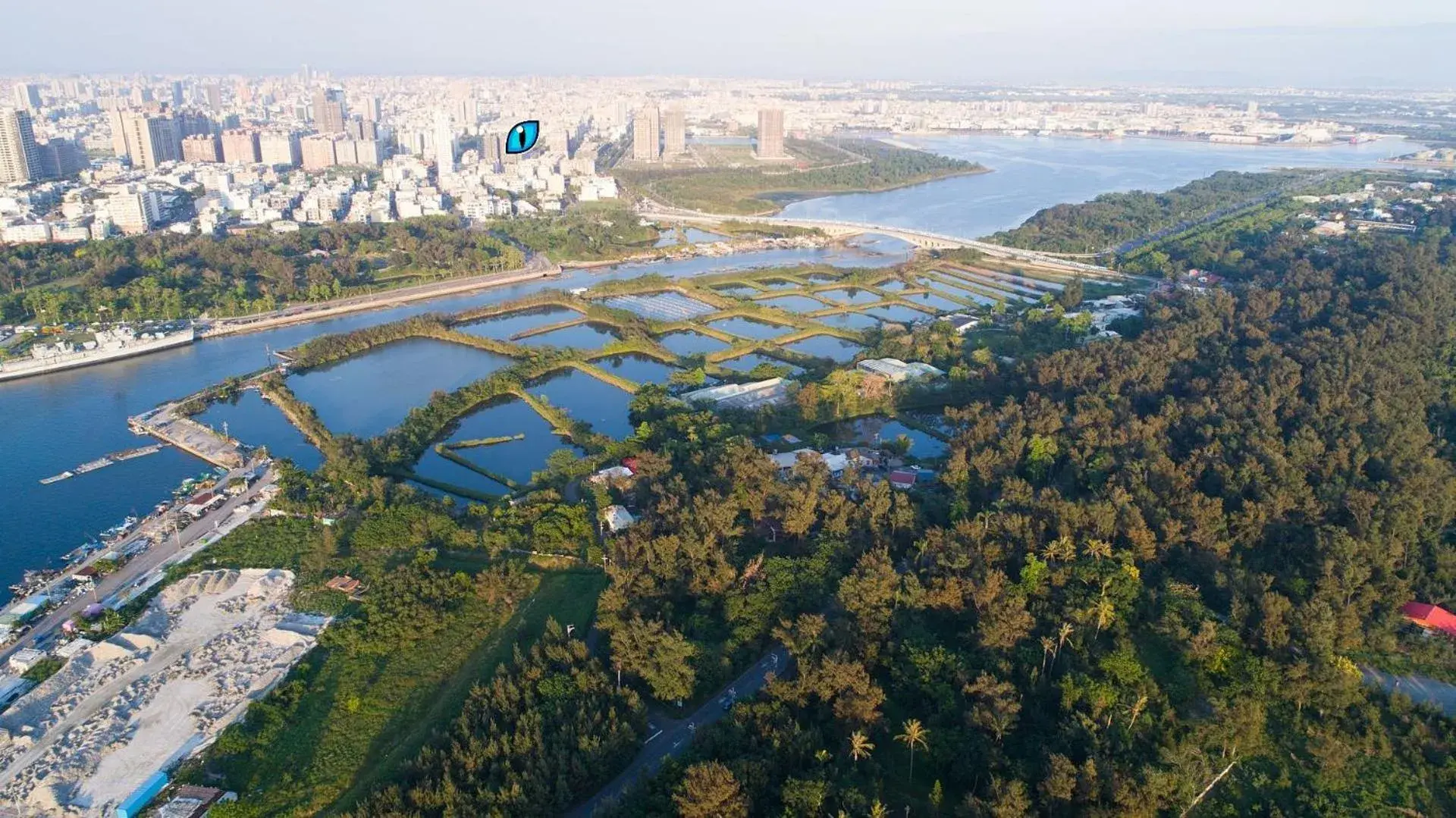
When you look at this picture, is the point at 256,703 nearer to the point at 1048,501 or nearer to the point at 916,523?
the point at 916,523

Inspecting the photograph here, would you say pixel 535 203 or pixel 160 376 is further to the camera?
pixel 535 203

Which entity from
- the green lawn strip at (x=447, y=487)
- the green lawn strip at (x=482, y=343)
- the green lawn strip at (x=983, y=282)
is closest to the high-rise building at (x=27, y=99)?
the green lawn strip at (x=482, y=343)

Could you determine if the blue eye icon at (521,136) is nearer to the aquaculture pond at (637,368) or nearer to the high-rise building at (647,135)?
the aquaculture pond at (637,368)

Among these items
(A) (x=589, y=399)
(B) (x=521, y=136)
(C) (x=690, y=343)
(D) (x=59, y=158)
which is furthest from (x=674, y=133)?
(B) (x=521, y=136)

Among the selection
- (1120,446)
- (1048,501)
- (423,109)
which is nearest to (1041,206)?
(1120,446)

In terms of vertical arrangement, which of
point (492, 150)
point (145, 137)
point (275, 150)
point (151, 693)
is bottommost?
point (151, 693)

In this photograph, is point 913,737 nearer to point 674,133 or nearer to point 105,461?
point 105,461
